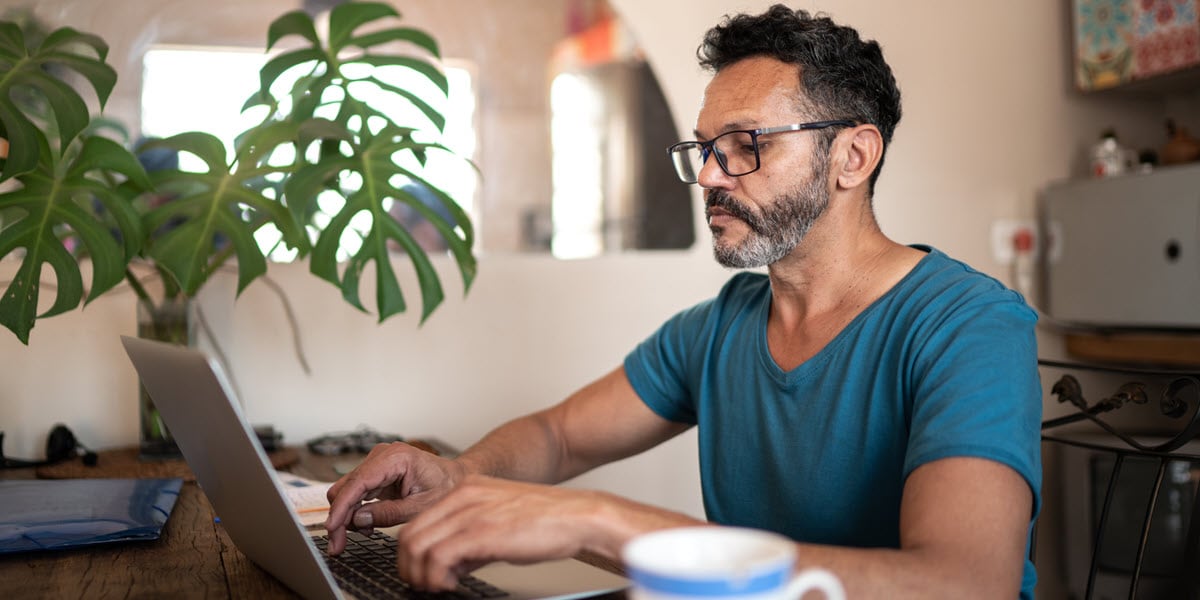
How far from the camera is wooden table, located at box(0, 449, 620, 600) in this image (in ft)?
3.16

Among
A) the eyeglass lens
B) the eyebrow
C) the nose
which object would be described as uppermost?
the eyebrow

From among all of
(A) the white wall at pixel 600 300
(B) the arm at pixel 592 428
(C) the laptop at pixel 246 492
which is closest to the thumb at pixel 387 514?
(C) the laptop at pixel 246 492

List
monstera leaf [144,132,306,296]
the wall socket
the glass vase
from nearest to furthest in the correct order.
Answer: monstera leaf [144,132,306,296] < the glass vase < the wall socket

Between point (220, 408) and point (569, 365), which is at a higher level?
point (220, 408)

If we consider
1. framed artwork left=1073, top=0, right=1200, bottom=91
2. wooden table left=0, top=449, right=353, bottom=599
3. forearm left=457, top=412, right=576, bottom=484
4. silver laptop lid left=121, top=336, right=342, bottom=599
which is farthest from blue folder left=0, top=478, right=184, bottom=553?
framed artwork left=1073, top=0, right=1200, bottom=91

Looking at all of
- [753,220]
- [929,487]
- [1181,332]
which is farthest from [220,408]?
[1181,332]

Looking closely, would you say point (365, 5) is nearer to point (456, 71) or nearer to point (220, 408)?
point (456, 71)

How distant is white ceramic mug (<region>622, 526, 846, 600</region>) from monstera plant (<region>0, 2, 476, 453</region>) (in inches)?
44.5

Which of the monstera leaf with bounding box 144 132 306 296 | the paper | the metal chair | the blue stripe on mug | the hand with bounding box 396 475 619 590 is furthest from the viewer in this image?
the metal chair

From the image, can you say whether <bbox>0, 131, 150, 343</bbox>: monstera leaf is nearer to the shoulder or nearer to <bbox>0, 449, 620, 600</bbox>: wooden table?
<bbox>0, 449, 620, 600</bbox>: wooden table

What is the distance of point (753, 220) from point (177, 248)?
81cm

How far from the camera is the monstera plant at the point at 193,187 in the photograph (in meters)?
1.43

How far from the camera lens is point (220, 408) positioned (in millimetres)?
859

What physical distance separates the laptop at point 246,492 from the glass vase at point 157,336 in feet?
2.20
